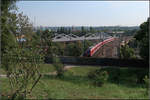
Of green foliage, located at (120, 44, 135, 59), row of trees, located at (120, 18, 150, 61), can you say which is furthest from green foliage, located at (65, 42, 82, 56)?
green foliage, located at (120, 44, 135, 59)

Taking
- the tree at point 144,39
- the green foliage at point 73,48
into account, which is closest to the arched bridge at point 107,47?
the green foliage at point 73,48

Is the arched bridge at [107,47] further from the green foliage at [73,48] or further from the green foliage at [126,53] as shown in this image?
the green foliage at [73,48]

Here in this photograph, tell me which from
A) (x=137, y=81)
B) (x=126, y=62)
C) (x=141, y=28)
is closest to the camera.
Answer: (x=137, y=81)

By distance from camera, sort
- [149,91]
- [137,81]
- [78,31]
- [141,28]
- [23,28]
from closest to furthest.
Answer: [23,28]
[78,31]
[149,91]
[137,81]
[141,28]

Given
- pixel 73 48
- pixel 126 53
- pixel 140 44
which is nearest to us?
pixel 73 48

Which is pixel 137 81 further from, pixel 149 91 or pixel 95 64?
pixel 149 91

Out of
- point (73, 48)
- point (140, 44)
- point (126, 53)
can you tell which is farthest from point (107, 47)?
point (126, 53)

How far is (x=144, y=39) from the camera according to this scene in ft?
39.8

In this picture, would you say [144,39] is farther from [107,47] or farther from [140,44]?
[107,47]

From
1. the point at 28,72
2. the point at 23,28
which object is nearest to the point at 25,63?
the point at 28,72

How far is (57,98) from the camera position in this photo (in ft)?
17.7

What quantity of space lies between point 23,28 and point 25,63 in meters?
0.46

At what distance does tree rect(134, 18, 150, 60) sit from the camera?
1195cm

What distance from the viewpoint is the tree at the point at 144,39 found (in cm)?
1195
